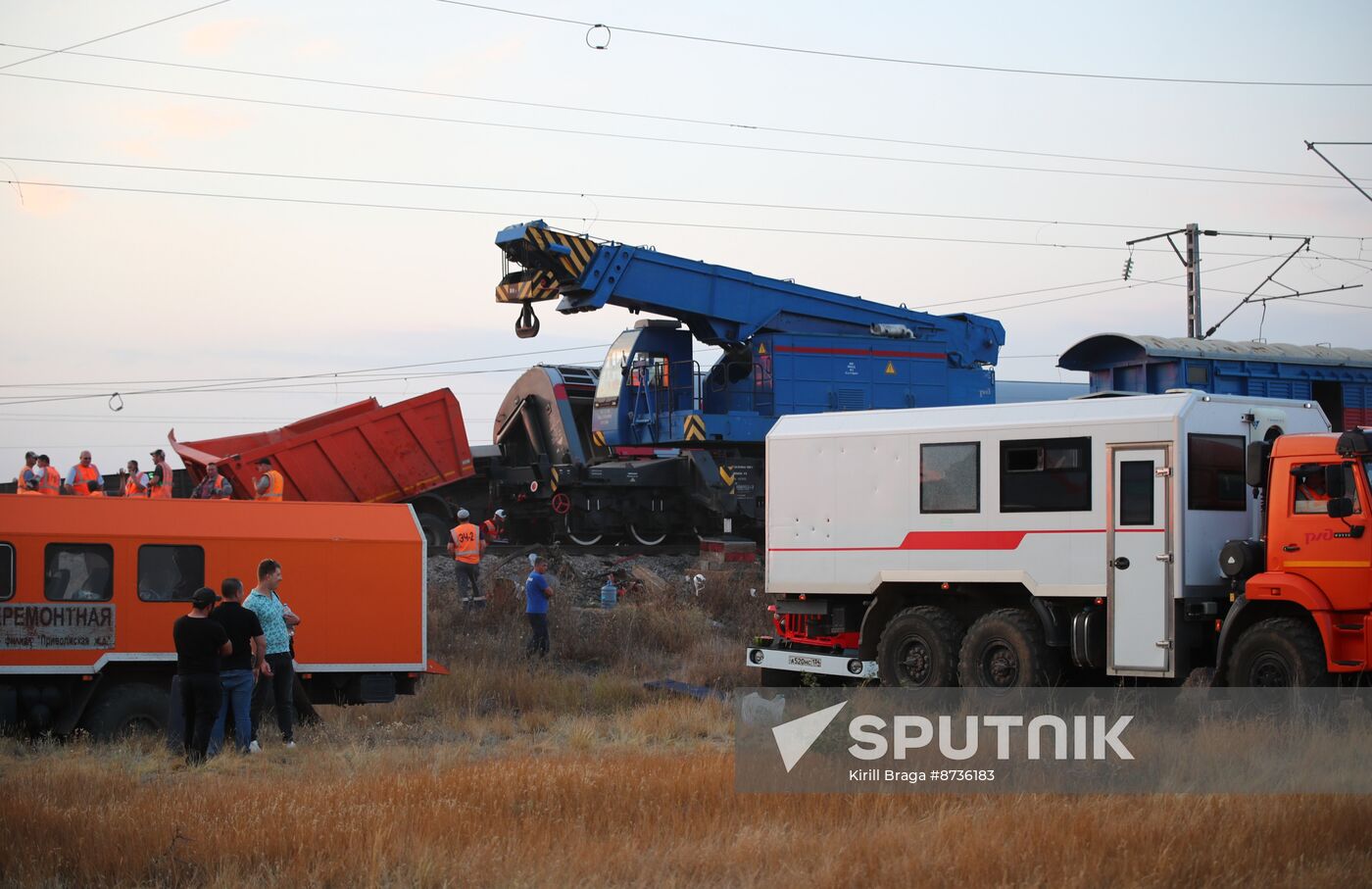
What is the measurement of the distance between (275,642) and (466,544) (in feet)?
25.5

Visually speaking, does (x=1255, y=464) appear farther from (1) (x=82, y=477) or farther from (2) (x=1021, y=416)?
(1) (x=82, y=477)

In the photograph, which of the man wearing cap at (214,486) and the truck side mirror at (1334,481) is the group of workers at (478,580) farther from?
the truck side mirror at (1334,481)

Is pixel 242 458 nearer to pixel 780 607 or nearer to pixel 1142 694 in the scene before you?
pixel 780 607

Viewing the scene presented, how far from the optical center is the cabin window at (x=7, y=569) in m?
12.1

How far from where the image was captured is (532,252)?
74.2 feet

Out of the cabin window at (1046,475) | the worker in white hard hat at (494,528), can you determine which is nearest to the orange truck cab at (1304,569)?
the cabin window at (1046,475)

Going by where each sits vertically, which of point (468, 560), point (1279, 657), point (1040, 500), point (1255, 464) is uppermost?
point (1255, 464)

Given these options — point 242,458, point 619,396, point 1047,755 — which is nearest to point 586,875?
point 1047,755

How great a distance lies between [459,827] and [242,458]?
1436 centimetres

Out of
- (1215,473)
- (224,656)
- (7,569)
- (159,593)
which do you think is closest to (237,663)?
(224,656)

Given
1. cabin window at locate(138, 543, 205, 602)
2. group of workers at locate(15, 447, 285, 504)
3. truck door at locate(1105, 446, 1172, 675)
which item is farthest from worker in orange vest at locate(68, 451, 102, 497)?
truck door at locate(1105, 446, 1172, 675)

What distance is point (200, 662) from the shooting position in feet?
34.8

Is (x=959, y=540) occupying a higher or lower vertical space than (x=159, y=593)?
higher

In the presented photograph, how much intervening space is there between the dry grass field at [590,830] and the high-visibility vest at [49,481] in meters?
9.84
